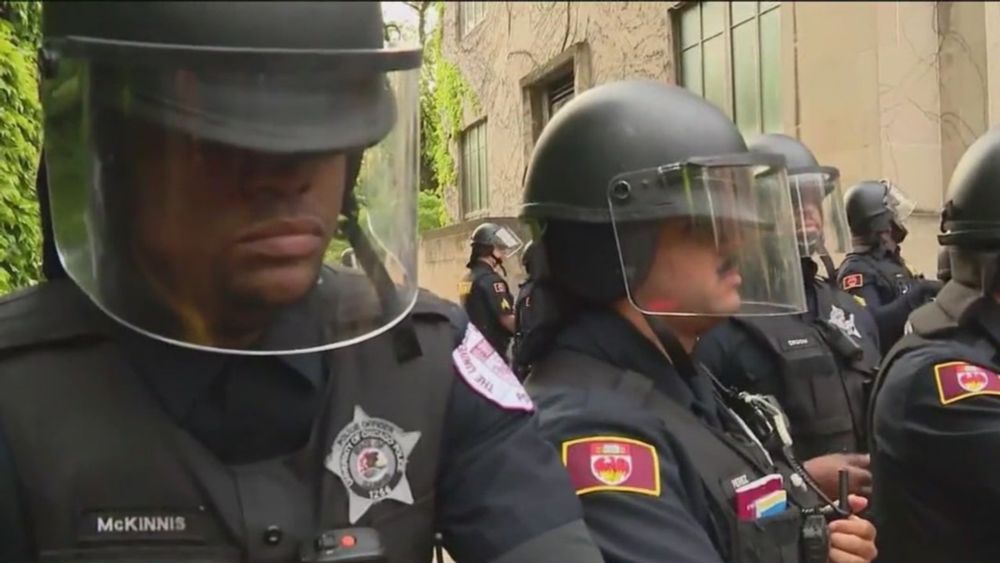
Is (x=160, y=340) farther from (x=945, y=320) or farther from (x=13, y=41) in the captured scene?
(x=945, y=320)

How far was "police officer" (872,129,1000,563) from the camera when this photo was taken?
248cm

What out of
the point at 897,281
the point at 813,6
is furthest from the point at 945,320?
the point at 897,281

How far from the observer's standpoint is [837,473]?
9.43ft

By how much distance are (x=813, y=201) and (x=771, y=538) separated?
8.70ft

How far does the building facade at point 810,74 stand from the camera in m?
4.34

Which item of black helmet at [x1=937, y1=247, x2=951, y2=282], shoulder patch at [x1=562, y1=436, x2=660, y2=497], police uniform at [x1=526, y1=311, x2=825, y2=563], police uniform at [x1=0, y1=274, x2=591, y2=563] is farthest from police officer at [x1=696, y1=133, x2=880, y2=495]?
police uniform at [x1=0, y1=274, x2=591, y2=563]

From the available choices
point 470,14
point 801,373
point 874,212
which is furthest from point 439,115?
point 874,212

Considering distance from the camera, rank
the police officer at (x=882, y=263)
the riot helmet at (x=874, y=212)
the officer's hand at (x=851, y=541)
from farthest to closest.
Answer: the riot helmet at (x=874, y=212), the police officer at (x=882, y=263), the officer's hand at (x=851, y=541)

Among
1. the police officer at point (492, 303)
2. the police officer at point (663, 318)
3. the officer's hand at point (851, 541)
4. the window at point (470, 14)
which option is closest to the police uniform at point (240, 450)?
the police officer at point (663, 318)

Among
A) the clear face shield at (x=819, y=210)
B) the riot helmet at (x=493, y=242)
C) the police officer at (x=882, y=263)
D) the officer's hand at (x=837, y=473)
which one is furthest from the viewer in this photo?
the police officer at (x=882, y=263)

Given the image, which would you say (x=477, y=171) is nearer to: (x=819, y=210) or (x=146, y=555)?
(x=819, y=210)

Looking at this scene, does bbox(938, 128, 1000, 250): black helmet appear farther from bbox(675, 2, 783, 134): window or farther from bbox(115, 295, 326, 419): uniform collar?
bbox(675, 2, 783, 134): window

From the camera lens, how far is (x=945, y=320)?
2707 millimetres

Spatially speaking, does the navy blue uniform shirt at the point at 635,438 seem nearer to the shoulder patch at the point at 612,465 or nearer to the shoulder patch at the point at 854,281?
the shoulder patch at the point at 612,465
